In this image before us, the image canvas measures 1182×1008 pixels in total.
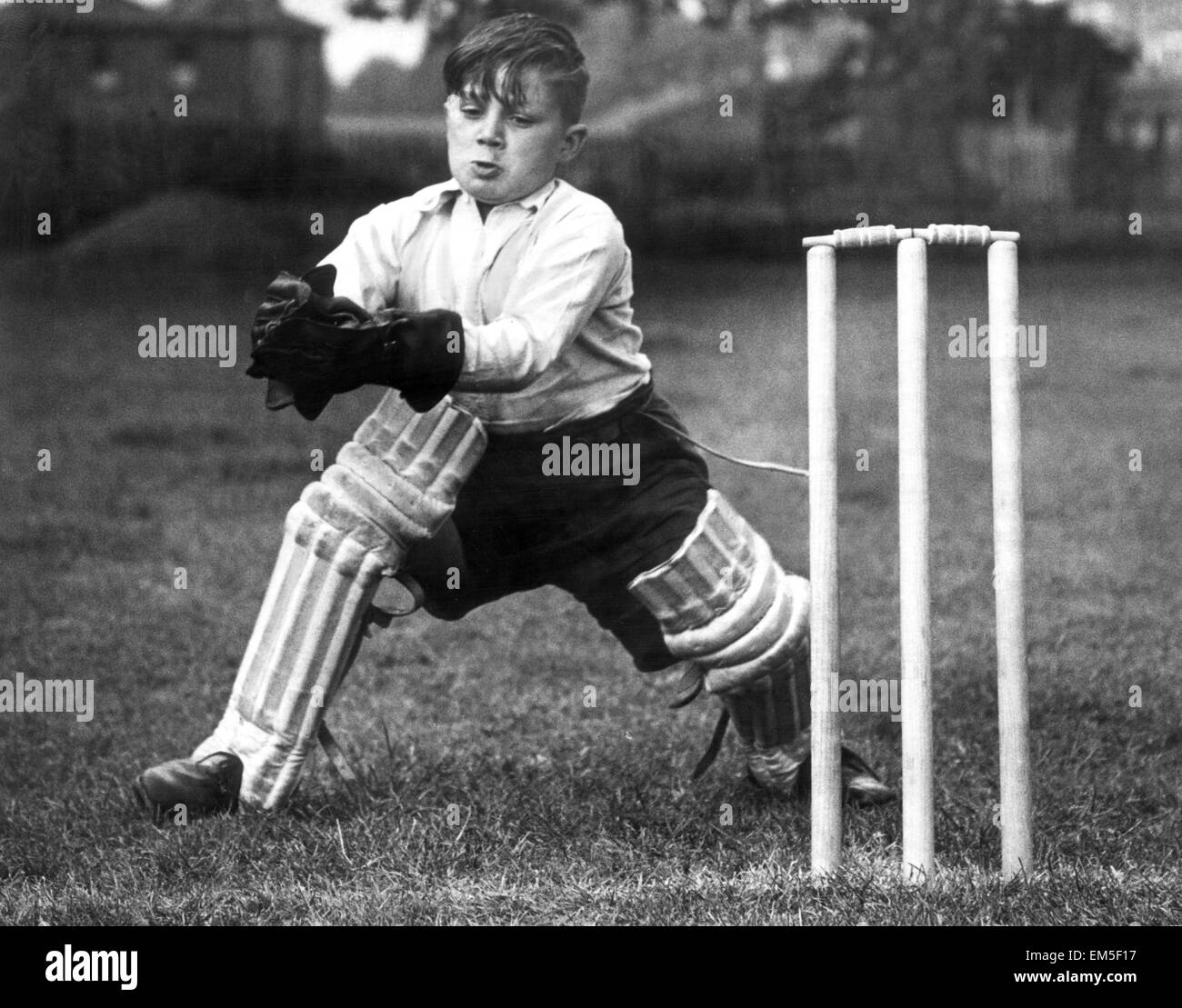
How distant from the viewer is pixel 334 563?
4.02 metres

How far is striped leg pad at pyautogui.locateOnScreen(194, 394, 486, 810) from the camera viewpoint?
13.1 ft

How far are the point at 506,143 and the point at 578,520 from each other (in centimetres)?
86

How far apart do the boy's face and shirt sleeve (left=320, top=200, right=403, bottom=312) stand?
197 mm

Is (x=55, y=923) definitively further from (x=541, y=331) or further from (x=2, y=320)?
(x=2, y=320)

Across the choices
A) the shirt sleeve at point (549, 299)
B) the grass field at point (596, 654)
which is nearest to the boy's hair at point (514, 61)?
the shirt sleeve at point (549, 299)

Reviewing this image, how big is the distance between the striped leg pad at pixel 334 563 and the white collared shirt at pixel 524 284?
0.14 meters

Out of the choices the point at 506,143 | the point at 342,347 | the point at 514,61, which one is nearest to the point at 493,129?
the point at 506,143

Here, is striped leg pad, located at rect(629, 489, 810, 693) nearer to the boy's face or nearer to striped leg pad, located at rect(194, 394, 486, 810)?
striped leg pad, located at rect(194, 394, 486, 810)

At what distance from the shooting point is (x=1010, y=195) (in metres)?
7.22

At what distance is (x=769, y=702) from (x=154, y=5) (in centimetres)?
293
